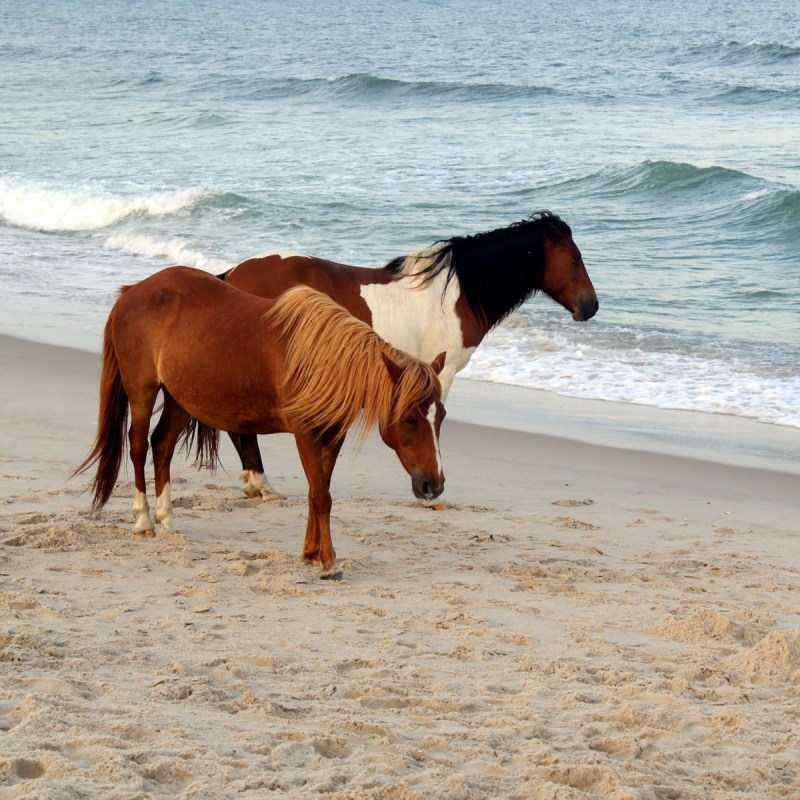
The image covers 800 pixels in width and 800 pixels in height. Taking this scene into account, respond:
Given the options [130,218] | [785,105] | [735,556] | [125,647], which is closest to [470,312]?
[735,556]

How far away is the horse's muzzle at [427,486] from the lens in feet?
16.2

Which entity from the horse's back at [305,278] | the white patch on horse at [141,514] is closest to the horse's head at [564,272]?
the horse's back at [305,278]

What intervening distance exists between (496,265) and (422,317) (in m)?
0.60

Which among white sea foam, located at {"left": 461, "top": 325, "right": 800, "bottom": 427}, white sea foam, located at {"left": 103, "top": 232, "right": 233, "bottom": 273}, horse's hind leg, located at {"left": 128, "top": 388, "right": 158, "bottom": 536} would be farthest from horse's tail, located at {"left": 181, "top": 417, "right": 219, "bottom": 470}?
white sea foam, located at {"left": 103, "top": 232, "right": 233, "bottom": 273}

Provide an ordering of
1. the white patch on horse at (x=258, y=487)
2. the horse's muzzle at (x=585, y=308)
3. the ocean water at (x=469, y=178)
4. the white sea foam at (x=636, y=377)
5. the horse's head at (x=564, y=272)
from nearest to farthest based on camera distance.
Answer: the white patch on horse at (x=258, y=487) → the horse's head at (x=564, y=272) → the horse's muzzle at (x=585, y=308) → the white sea foam at (x=636, y=377) → the ocean water at (x=469, y=178)

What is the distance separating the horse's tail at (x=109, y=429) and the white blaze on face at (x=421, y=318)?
1728mm

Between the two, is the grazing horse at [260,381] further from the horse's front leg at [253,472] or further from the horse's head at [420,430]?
the horse's front leg at [253,472]

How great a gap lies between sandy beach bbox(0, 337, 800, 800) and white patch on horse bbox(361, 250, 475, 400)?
78 centimetres

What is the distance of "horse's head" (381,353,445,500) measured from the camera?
16.0 ft

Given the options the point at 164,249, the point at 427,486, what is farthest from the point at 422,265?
the point at 164,249

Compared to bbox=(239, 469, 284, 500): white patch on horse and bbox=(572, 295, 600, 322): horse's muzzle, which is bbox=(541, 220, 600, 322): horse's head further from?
bbox=(239, 469, 284, 500): white patch on horse

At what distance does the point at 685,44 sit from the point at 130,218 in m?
32.4

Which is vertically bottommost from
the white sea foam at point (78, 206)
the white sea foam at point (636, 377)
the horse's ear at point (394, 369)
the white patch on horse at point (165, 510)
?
the white sea foam at point (78, 206)

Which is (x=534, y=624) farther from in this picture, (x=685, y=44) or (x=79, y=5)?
(x=79, y=5)
